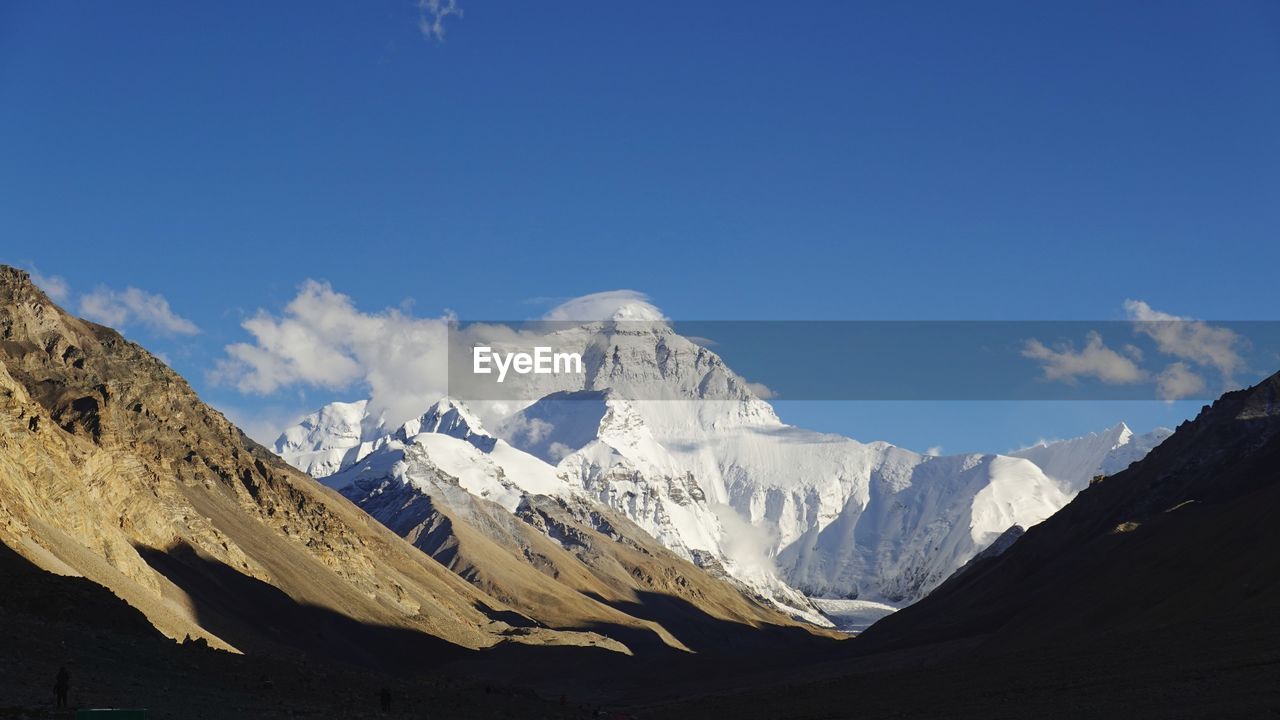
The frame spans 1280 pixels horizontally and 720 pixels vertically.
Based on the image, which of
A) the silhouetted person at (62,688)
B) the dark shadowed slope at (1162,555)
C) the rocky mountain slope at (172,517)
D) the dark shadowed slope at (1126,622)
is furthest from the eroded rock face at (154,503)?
the dark shadowed slope at (1162,555)

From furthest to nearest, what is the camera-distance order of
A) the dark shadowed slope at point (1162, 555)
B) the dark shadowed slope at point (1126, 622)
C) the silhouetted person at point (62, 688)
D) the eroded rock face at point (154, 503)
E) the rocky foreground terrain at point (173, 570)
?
the dark shadowed slope at point (1162, 555) → the eroded rock face at point (154, 503) → the dark shadowed slope at point (1126, 622) → the rocky foreground terrain at point (173, 570) → the silhouetted person at point (62, 688)

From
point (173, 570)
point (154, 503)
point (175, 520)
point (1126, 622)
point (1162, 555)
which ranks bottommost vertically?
point (1126, 622)

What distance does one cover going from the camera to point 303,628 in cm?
12800

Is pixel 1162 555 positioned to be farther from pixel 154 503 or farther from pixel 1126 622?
pixel 154 503

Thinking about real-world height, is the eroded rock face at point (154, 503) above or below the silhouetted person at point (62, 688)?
above

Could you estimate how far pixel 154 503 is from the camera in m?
125

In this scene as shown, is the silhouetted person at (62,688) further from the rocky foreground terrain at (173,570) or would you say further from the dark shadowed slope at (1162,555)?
the dark shadowed slope at (1162,555)

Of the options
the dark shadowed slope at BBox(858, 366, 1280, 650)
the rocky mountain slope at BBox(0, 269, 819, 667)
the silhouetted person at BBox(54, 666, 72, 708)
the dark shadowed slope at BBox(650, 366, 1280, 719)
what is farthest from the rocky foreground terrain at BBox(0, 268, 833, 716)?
the dark shadowed slope at BBox(858, 366, 1280, 650)

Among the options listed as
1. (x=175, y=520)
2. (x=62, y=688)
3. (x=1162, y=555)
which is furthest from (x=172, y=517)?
(x=62, y=688)

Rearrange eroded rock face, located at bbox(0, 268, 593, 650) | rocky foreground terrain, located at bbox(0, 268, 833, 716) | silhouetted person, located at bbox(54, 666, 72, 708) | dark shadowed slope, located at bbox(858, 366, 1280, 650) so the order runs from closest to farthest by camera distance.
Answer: silhouetted person, located at bbox(54, 666, 72, 708), rocky foreground terrain, located at bbox(0, 268, 833, 716), eroded rock face, located at bbox(0, 268, 593, 650), dark shadowed slope, located at bbox(858, 366, 1280, 650)

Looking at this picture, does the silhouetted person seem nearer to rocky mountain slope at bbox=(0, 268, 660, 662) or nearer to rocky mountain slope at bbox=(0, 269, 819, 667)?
rocky mountain slope at bbox=(0, 269, 819, 667)

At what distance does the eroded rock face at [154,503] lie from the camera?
3684 inches

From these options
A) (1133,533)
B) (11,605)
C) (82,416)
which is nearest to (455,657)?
(82,416)

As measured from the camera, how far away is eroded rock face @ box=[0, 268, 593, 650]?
307ft
